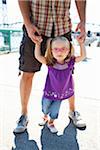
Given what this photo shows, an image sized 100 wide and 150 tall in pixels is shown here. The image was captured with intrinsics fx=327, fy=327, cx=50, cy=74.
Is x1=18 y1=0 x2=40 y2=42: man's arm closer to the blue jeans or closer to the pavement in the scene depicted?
the blue jeans

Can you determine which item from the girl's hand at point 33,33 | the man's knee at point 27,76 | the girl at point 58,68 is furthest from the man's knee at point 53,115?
the girl's hand at point 33,33

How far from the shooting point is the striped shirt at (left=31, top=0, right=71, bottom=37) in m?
2.46

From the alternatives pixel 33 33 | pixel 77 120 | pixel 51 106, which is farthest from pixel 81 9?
pixel 77 120

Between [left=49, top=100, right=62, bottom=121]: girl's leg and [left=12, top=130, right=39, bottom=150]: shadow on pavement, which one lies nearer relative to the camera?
[left=12, top=130, right=39, bottom=150]: shadow on pavement

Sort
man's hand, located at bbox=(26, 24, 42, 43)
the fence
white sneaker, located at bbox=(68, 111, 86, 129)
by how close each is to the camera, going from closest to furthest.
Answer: man's hand, located at bbox=(26, 24, 42, 43)
white sneaker, located at bbox=(68, 111, 86, 129)
the fence

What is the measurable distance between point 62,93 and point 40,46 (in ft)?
1.33

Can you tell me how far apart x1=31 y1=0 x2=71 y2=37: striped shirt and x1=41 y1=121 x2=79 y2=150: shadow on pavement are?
0.80 meters

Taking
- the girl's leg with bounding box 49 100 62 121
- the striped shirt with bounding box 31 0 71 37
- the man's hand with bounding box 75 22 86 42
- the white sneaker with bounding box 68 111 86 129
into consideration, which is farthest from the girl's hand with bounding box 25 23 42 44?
the white sneaker with bounding box 68 111 86 129

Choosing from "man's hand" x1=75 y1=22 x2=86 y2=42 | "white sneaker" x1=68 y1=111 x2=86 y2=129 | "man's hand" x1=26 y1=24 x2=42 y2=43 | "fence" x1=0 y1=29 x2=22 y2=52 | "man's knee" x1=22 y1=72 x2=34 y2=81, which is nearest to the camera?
"man's hand" x1=26 y1=24 x2=42 y2=43

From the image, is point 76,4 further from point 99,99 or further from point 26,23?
point 99,99

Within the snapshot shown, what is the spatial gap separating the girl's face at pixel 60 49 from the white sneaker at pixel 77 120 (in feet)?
2.04

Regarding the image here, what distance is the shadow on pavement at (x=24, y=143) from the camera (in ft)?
7.92

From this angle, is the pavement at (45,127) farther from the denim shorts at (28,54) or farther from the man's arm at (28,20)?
the man's arm at (28,20)

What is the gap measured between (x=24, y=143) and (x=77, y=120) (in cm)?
55
